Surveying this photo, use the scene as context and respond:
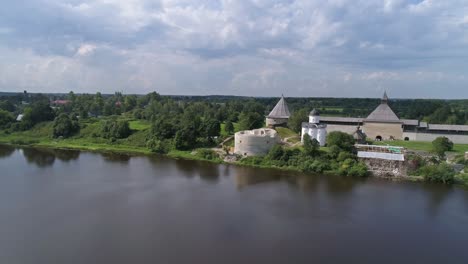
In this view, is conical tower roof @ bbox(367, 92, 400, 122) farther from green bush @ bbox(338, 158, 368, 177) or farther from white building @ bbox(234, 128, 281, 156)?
white building @ bbox(234, 128, 281, 156)

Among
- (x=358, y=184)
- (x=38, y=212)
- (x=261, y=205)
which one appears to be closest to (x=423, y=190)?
(x=358, y=184)

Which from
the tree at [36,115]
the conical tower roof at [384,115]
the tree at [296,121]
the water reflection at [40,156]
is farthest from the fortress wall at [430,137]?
the tree at [36,115]

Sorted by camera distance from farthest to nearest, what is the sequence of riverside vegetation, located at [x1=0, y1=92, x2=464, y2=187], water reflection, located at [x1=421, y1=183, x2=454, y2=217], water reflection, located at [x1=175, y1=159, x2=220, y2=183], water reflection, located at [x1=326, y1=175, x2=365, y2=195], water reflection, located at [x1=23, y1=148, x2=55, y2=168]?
1. water reflection, located at [x1=23, y1=148, x2=55, y2=168]
2. riverside vegetation, located at [x1=0, y1=92, x2=464, y2=187]
3. water reflection, located at [x1=175, y1=159, x2=220, y2=183]
4. water reflection, located at [x1=326, y1=175, x2=365, y2=195]
5. water reflection, located at [x1=421, y1=183, x2=454, y2=217]

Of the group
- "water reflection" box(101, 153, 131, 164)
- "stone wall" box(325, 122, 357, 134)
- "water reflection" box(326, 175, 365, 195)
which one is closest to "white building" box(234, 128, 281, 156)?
"water reflection" box(326, 175, 365, 195)

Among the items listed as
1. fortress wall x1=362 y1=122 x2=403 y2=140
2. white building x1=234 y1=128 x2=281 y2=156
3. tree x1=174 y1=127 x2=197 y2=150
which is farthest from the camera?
fortress wall x1=362 y1=122 x2=403 y2=140

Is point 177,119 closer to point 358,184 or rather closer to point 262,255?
point 358,184

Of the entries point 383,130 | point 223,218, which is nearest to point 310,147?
point 223,218

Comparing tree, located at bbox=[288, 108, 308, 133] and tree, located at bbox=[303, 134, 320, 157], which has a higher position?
tree, located at bbox=[288, 108, 308, 133]
